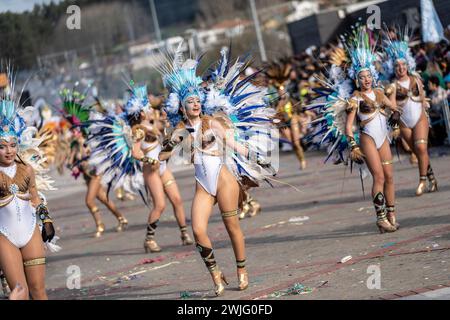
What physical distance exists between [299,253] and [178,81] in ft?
8.62

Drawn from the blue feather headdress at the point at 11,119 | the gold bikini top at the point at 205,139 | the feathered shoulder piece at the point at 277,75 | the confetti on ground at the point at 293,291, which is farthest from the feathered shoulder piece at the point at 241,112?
the feathered shoulder piece at the point at 277,75

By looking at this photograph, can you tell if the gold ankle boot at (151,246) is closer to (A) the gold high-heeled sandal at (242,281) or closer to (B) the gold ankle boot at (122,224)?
(B) the gold ankle boot at (122,224)

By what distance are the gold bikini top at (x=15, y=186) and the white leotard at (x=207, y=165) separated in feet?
5.56

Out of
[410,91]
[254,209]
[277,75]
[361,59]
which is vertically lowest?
[254,209]

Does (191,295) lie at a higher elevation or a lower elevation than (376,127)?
lower

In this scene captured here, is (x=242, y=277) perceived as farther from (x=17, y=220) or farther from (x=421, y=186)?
(x=421, y=186)

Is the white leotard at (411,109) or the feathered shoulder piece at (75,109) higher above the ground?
the feathered shoulder piece at (75,109)

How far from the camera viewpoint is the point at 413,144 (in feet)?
45.6

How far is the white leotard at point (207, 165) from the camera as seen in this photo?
9719mm

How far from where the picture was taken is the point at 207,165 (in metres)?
9.75

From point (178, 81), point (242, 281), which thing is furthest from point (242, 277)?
point (178, 81)

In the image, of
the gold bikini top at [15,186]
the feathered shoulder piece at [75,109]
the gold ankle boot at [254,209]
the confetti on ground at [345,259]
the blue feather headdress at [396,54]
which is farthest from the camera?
the feathered shoulder piece at [75,109]

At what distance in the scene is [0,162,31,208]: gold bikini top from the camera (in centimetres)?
887

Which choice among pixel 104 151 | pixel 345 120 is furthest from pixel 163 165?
pixel 345 120
